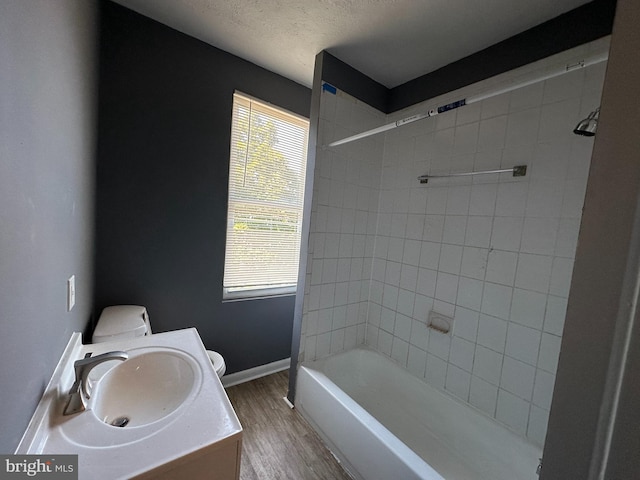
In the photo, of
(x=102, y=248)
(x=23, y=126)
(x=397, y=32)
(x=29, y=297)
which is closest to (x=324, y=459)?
(x=29, y=297)

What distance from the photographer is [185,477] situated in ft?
2.16

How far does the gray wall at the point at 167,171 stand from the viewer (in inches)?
61.1

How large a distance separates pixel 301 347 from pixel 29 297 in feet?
5.04

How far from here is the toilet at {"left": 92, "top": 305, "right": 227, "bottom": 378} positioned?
1310 mm

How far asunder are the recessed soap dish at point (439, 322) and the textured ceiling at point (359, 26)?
68.3 inches

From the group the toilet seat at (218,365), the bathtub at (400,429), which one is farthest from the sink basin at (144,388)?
the bathtub at (400,429)

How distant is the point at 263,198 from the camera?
214 centimetres

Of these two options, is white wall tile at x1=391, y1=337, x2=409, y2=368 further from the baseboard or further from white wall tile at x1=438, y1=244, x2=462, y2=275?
the baseboard

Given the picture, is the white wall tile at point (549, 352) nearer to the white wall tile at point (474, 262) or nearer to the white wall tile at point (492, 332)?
the white wall tile at point (492, 332)

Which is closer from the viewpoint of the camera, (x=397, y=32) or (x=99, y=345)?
(x=99, y=345)

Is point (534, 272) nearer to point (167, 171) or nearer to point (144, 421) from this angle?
point (144, 421)

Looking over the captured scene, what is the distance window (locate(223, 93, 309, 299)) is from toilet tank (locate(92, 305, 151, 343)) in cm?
61

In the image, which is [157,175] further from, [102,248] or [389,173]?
[389,173]

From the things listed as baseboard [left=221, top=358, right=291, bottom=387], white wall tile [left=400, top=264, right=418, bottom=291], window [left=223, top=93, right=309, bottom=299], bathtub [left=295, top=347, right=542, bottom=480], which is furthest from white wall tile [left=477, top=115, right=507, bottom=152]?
baseboard [left=221, top=358, right=291, bottom=387]
